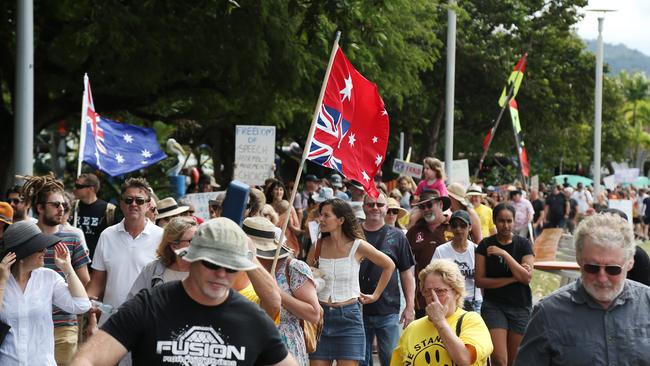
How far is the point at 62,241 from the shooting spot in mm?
7371

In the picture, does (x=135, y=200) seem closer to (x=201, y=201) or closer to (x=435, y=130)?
(x=201, y=201)

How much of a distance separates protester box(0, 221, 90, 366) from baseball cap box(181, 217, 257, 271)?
92.1 inches

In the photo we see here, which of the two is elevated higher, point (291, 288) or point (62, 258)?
point (62, 258)

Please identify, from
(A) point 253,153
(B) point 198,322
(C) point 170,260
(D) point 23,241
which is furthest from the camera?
(A) point 253,153

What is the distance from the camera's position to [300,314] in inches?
251

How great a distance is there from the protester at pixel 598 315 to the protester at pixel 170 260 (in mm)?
2543

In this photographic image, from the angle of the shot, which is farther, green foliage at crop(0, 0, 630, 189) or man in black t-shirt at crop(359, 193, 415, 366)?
green foliage at crop(0, 0, 630, 189)

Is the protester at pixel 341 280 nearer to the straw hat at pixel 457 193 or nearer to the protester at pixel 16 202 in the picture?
the protester at pixel 16 202

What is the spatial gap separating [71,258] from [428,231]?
393cm

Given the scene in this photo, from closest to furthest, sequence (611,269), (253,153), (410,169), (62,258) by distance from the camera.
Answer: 1. (611,269)
2. (62,258)
3. (253,153)
4. (410,169)

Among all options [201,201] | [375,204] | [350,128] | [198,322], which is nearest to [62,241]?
[350,128]

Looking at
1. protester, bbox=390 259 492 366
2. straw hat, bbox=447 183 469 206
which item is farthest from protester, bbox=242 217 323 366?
straw hat, bbox=447 183 469 206

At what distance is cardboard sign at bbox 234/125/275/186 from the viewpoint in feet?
53.6

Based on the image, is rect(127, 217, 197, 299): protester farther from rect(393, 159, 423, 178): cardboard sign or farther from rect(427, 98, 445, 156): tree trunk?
rect(427, 98, 445, 156): tree trunk
